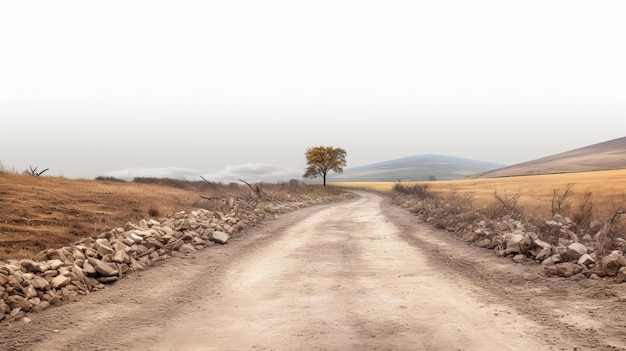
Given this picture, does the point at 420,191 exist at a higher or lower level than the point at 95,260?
higher

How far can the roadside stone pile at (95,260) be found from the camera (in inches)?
306

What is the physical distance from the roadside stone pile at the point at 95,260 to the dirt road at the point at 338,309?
0.41 metres

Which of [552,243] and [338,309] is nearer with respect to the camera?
[338,309]

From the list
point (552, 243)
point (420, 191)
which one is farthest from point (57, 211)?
point (420, 191)

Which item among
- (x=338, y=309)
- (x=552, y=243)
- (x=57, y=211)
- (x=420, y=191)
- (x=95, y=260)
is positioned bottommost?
(x=338, y=309)

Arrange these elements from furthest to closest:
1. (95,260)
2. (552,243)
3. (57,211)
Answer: (57,211), (552,243), (95,260)

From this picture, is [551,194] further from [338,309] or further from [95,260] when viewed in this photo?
[95,260]

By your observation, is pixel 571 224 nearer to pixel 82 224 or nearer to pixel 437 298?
pixel 437 298

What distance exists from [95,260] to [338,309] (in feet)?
19.4

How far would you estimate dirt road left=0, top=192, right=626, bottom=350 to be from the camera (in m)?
5.71

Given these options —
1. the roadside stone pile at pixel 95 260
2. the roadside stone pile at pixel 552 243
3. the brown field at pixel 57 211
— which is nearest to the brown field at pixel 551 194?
the roadside stone pile at pixel 552 243

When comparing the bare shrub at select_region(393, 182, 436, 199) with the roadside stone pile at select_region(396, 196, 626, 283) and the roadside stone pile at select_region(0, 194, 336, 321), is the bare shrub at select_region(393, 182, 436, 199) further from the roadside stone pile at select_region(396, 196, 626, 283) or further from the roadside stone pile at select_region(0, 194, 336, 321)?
the roadside stone pile at select_region(0, 194, 336, 321)

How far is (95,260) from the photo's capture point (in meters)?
9.55

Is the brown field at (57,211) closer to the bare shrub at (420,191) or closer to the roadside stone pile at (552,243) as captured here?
the roadside stone pile at (552,243)
